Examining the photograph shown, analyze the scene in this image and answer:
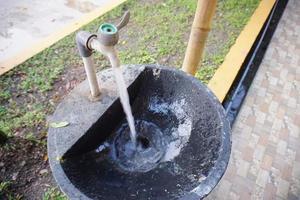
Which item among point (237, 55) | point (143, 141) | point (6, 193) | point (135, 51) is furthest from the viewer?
point (237, 55)

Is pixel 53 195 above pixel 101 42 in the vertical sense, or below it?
below

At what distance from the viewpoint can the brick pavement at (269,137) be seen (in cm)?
278

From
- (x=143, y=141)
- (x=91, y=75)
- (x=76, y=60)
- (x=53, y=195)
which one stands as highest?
(x=91, y=75)

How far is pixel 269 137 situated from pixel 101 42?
2.48 metres

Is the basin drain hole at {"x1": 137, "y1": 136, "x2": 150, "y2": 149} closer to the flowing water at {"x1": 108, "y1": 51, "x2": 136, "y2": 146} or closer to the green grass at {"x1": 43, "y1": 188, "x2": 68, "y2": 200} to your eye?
the flowing water at {"x1": 108, "y1": 51, "x2": 136, "y2": 146}

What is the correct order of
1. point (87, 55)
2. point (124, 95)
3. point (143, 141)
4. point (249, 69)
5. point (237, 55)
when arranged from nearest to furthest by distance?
point (87, 55)
point (124, 95)
point (143, 141)
point (237, 55)
point (249, 69)

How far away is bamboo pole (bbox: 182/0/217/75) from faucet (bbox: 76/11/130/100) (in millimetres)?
781

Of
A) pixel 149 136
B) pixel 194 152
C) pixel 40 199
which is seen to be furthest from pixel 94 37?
pixel 40 199

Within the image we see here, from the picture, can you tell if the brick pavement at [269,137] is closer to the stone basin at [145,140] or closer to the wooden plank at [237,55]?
the wooden plank at [237,55]

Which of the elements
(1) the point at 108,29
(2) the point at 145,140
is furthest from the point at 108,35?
(2) the point at 145,140

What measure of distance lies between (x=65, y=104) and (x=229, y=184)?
6.02ft

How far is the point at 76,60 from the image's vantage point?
327 centimetres

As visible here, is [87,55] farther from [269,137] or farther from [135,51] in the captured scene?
[269,137]

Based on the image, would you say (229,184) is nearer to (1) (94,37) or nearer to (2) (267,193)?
(2) (267,193)
